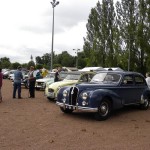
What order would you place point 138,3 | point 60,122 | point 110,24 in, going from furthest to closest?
point 110,24 < point 138,3 < point 60,122

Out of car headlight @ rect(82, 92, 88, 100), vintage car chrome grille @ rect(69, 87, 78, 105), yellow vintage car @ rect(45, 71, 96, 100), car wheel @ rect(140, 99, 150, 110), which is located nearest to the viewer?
car headlight @ rect(82, 92, 88, 100)

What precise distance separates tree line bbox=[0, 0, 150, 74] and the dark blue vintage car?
76.8 ft

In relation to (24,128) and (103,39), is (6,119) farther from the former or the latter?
(103,39)

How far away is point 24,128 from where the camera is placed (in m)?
8.94

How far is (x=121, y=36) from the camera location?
1574 inches

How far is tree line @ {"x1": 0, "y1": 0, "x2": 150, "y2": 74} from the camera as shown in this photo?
121 feet

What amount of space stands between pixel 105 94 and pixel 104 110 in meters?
0.57

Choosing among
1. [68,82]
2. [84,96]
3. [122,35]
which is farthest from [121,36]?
[84,96]

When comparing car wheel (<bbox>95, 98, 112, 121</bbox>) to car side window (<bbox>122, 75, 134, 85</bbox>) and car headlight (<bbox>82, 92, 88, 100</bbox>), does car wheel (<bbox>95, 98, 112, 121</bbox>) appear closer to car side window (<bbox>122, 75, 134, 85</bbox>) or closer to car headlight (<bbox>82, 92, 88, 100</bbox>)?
car headlight (<bbox>82, 92, 88, 100</bbox>)

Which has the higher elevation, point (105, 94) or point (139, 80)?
point (139, 80)

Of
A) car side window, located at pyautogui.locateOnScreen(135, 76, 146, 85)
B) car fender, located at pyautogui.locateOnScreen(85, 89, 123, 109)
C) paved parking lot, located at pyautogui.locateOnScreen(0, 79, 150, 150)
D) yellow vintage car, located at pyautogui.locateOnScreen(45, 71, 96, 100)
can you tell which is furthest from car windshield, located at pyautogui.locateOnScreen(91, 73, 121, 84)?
yellow vintage car, located at pyautogui.locateOnScreen(45, 71, 96, 100)

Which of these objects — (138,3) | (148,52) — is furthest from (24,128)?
(138,3)

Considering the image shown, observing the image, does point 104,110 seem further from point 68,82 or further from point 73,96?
point 68,82

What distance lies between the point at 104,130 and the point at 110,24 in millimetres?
38363
